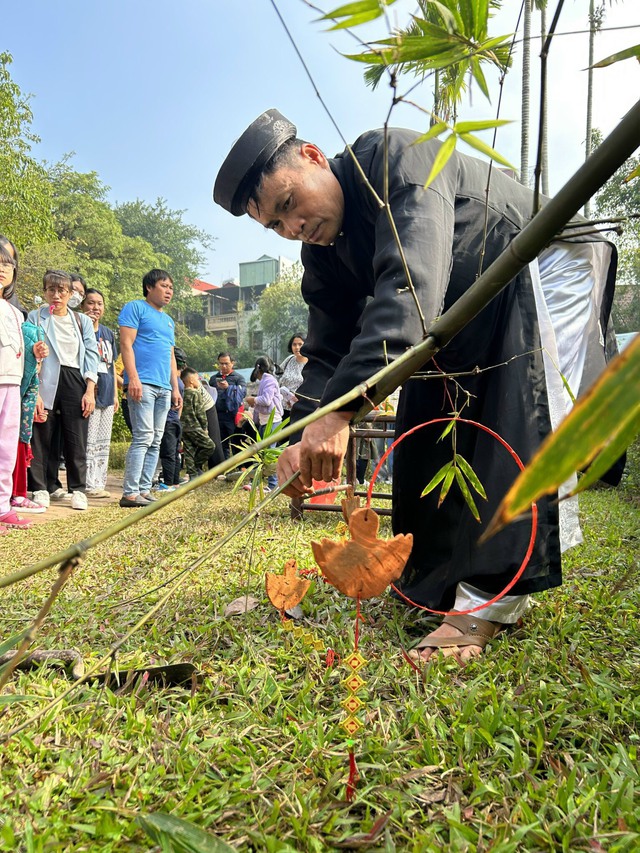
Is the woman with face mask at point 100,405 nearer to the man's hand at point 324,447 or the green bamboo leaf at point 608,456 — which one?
the man's hand at point 324,447

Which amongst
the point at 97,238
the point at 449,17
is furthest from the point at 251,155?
the point at 97,238

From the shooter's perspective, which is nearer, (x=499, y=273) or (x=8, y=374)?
(x=499, y=273)

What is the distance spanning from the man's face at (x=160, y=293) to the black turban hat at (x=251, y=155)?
3241mm

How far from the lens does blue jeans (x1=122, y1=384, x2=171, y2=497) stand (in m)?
4.75

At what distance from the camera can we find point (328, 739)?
1.24 metres

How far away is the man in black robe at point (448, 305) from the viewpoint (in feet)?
4.93

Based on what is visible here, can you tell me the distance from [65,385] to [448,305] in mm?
3684

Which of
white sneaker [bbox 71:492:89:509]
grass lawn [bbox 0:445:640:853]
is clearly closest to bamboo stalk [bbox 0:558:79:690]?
grass lawn [bbox 0:445:640:853]

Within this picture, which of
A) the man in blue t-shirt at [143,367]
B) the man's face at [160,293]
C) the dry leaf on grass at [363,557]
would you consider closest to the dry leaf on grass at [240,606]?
the dry leaf on grass at [363,557]

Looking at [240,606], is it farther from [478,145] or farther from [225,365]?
[225,365]

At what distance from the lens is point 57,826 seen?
97 centimetres

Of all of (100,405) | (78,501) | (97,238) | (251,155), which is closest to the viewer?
(251,155)

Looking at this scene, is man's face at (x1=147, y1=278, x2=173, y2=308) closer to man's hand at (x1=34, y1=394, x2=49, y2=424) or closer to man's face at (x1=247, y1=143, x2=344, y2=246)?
man's hand at (x1=34, y1=394, x2=49, y2=424)

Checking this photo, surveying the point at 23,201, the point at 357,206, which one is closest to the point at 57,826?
Answer: the point at 357,206
